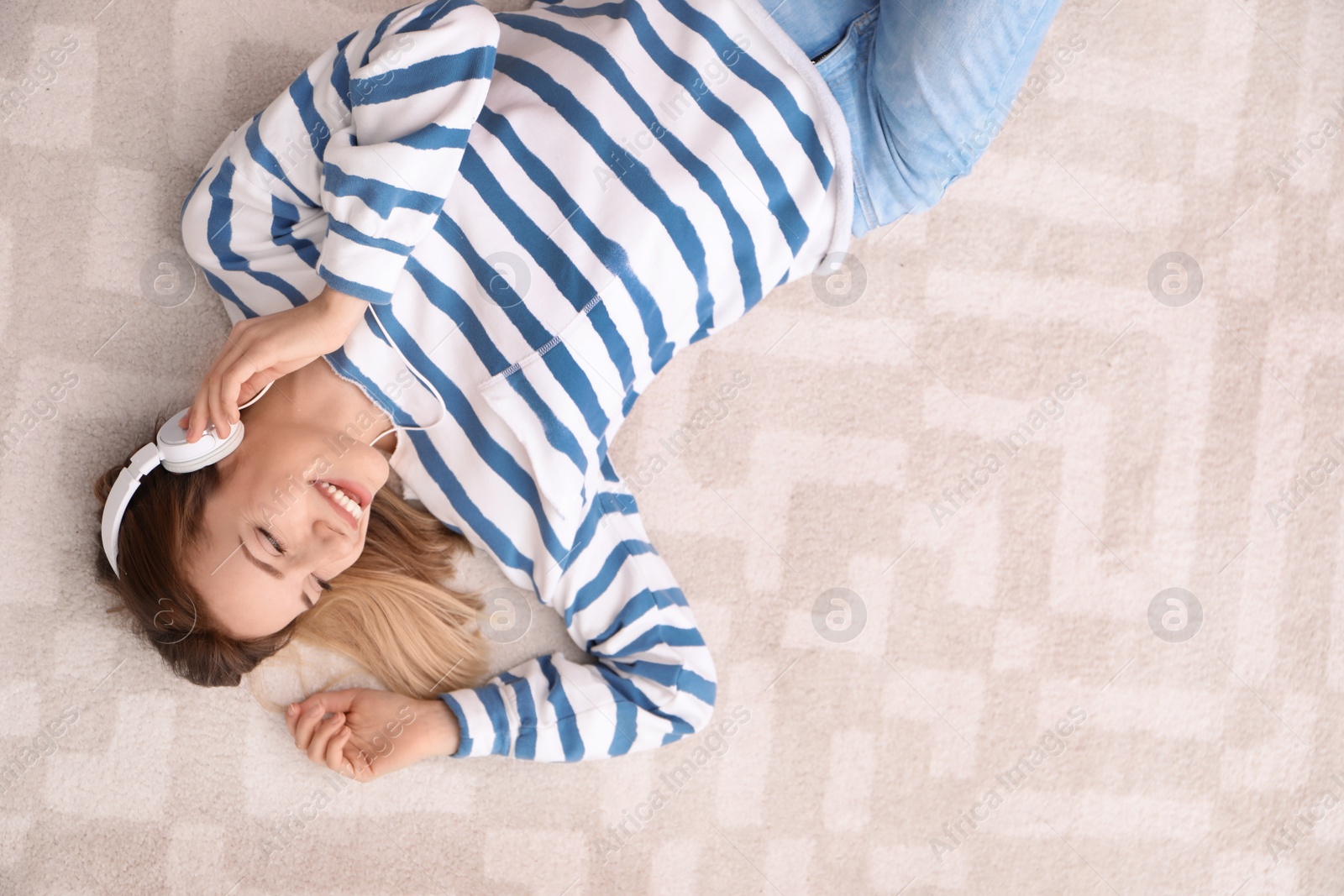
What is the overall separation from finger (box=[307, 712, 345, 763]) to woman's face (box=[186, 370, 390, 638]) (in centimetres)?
21

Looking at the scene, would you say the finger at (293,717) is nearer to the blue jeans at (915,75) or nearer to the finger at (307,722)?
the finger at (307,722)

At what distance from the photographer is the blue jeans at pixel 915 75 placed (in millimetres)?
899

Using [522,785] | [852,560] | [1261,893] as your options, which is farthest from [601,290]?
[1261,893]

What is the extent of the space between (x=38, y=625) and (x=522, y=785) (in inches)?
23.9

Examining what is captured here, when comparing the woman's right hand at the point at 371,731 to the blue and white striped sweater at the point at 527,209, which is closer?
the blue and white striped sweater at the point at 527,209

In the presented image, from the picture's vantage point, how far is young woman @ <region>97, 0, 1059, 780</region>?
0.84m

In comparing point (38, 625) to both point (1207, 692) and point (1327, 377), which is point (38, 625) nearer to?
point (1207, 692)

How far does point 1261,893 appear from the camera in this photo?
1.21 m

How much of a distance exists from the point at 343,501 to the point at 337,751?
0.35 metres

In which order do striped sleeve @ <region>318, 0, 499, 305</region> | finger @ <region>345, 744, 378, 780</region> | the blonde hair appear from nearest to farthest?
striped sleeve @ <region>318, 0, 499, 305</region>
the blonde hair
finger @ <region>345, 744, 378, 780</region>
